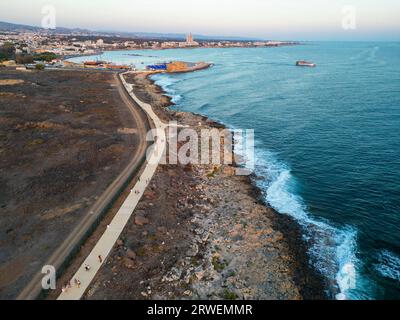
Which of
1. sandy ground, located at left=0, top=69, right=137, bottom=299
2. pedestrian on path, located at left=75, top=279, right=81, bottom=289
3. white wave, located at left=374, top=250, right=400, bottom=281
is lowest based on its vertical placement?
white wave, located at left=374, top=250, right=400, bottom=281

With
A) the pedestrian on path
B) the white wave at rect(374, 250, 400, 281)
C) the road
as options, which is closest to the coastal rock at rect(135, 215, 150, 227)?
the road

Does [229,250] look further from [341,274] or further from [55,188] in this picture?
[55,188]

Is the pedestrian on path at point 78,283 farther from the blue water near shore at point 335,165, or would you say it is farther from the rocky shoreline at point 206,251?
the blue water near shore at point 335,165

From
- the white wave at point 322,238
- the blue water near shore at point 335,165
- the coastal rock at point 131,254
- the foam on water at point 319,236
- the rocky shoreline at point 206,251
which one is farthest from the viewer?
the blue water near shore at point 335,165

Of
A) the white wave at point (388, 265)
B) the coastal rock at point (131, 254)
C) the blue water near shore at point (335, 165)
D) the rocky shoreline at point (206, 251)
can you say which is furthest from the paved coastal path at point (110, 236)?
the white wave at point (388, 265)

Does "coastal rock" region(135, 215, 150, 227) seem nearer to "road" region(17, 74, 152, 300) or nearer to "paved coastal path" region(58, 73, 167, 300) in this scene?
"paved coastal path" region(58, 73, 167, 300)

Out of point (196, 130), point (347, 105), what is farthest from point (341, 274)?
point (347, 105)

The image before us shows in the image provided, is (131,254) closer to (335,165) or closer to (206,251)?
(206,251)
